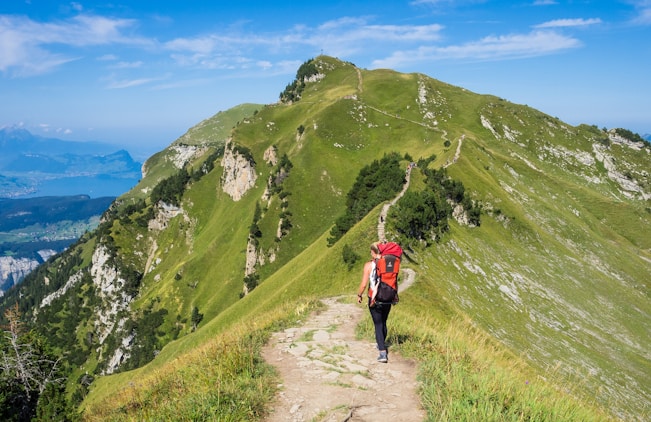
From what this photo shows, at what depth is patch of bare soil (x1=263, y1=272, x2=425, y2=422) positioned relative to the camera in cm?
855

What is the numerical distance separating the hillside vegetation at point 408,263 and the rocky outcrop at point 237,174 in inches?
33.1

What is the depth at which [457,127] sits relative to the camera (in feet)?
436

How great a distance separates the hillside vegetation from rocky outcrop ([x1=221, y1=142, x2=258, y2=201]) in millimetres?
842

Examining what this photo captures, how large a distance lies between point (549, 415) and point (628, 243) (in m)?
112

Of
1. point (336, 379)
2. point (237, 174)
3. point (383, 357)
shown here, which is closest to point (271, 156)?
point (237, 174)

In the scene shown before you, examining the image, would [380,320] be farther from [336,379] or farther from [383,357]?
[336,379]

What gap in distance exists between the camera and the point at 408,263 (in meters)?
38.5

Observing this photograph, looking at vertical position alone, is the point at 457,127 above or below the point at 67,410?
above

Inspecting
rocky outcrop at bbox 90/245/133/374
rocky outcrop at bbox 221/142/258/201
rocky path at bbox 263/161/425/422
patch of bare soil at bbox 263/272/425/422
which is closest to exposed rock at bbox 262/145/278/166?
rocky outcrop at bbox 221/142/258/201

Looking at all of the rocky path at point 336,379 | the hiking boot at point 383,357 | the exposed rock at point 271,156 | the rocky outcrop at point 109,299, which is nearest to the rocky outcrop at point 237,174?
the exposed rock at point 271,156

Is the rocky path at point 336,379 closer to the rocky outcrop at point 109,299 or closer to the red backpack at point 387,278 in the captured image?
the red backpack at point 387,278

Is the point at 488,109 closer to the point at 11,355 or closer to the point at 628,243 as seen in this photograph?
the point at 628,243

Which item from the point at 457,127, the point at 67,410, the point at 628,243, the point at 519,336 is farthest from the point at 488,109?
the point at 67,410

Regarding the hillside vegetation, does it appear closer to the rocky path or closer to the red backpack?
the rocky path
